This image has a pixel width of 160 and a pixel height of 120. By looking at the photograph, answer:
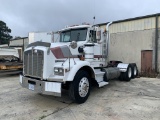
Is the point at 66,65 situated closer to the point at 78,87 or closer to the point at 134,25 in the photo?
the point at 78,87

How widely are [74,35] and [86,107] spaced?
295cm

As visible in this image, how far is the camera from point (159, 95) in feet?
22.8

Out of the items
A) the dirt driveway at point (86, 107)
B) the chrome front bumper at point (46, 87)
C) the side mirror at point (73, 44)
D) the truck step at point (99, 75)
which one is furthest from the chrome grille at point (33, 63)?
the truck step at point (99, 75)

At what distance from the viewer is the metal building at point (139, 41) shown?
12.5 m

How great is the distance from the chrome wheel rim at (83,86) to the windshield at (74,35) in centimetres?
173

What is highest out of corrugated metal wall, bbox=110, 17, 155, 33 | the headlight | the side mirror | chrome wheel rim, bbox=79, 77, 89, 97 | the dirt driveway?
corrugated metal wall, bbox=110, 17, 155, 33

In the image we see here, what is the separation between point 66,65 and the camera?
215 inches

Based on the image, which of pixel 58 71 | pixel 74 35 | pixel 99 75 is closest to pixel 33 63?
pixel 58 71

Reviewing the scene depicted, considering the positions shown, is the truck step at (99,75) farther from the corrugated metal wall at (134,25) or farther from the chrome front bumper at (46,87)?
the corrugated metal wall at (134,25)

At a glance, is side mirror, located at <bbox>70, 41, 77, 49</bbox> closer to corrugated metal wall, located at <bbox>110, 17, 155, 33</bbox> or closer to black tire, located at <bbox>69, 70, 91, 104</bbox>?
black tire, located at <bbox>69, 70, 91, 104</bbox>

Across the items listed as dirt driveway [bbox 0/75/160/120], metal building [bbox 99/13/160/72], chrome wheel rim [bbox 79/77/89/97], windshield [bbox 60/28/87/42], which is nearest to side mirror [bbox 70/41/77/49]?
windshield [bbox 60/28/87/42]

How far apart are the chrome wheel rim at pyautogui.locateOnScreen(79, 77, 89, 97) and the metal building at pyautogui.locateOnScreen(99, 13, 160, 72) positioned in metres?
5.98

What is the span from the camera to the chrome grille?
5.46m

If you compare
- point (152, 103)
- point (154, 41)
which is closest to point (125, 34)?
point (154, 41)
